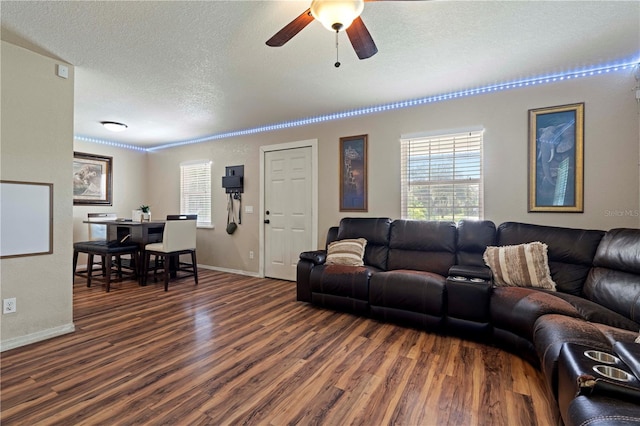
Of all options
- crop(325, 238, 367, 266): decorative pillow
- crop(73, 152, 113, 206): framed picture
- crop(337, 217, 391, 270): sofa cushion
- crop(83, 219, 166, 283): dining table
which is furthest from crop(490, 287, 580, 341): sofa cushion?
crop(73, 152, 113, 206): framed picture

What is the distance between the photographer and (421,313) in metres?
2.80

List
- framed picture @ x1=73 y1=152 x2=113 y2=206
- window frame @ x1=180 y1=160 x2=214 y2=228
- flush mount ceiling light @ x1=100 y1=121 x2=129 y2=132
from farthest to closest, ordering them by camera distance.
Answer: window frame @ x1=180 y1=160 x2=214 y2=228 < framed picture @ x1=73 y1=152 x2=113 y2=206 < flush mount ceiling light @ x1=100 y1=121 x2=129 y2=132

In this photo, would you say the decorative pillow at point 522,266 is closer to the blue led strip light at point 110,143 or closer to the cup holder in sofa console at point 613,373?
the cup holder in sofa console at point 613,373

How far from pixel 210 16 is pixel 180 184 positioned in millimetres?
4533

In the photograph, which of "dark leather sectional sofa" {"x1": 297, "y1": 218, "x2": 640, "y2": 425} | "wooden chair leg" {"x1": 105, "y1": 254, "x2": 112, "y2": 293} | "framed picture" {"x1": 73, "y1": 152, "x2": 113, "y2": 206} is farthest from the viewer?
"framed picture" {"x1": 73, "y1": 152, "x2": 113, "y2": 206}

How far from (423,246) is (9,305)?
3.81m

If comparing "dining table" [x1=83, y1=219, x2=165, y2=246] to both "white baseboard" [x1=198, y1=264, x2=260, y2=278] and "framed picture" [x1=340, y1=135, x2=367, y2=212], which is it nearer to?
"white baseboard" [x1=198, y1=264, x2=260, y2=278]

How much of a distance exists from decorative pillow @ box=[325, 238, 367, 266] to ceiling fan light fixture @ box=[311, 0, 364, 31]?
95.1 inches

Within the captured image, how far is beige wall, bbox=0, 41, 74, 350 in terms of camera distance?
2.40 m

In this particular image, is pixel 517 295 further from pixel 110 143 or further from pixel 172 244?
pixel 110 143

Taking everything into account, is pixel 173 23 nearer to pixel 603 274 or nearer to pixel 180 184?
pixel 603 274

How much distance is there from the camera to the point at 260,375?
2.05 meters

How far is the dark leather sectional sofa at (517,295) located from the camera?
4.30 ft

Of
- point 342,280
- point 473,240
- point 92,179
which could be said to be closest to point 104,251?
point 92,179
